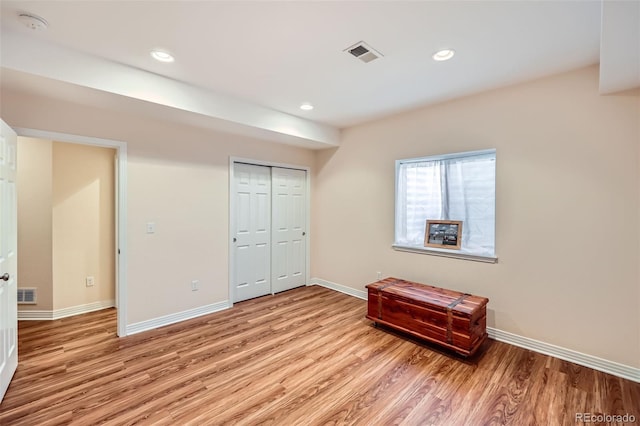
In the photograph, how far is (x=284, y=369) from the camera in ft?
7.99

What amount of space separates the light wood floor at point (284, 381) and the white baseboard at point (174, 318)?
0.11 meters

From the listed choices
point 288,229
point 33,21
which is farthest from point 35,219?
point 288,229

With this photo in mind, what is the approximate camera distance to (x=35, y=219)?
11.1 ft

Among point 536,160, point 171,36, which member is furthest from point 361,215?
point 171,36

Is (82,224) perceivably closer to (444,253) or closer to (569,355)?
(444,253)

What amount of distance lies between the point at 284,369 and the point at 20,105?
3.31 m

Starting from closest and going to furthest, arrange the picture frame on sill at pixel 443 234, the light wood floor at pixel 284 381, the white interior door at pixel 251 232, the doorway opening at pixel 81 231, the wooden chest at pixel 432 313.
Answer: the light wood floor at pixel 284 381 → the wooden chest at pixel 432 313 → the picture frame on sill at pixel 443 234 → the doorway opening at pixel 81 231 → the white interior door at pixel 251 232

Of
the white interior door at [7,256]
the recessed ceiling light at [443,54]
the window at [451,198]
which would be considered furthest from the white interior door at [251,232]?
the recessed ceiling light at [443,54]

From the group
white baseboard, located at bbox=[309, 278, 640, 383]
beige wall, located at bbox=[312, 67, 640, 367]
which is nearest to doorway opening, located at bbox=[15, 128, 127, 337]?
beige wall, located at bbox=[312, 67, 640, 367]

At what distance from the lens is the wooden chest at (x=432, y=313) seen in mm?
2588

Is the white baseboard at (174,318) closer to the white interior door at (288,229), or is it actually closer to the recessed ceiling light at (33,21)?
the white interior door at (288,229)

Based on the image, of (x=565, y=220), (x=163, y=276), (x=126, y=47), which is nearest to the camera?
(x=126, y=47)

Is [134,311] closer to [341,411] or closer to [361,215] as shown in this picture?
[341,411]

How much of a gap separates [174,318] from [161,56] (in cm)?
282
